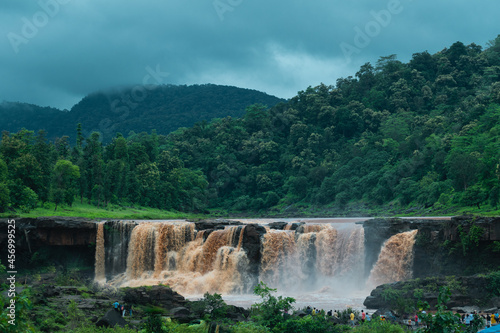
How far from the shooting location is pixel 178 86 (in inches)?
6673

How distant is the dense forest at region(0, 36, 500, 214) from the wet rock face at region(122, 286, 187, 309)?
1874 cm

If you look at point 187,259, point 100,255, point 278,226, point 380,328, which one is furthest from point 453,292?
point 100,255

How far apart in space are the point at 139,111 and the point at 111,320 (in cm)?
14104

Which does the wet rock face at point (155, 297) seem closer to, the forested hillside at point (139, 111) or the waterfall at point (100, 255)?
the waterfall at point (100, 255)

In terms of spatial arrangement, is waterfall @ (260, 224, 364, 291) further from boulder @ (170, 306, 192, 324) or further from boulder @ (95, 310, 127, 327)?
boulder @ (95, 310, 127, 327)

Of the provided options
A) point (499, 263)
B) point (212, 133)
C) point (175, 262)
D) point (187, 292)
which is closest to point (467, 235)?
point (499, 263)

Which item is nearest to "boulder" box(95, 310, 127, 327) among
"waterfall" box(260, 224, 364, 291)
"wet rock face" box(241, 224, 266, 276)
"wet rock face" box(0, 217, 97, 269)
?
"wet rock face" box(241, 224, 266, 276)

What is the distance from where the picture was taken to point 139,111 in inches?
6073

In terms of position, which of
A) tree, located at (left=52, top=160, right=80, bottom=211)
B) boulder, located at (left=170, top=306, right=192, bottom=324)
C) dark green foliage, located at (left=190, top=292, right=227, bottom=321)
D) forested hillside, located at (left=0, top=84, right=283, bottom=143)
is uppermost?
forested hillside, located at (left=0, top=84, right=283, bottom=143)

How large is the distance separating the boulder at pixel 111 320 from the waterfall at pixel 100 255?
17.4m

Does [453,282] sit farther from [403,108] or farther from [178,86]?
[178,86]

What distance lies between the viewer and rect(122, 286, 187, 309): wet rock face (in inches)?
909

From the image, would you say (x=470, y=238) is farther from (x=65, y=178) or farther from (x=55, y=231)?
(x=65, y=178)

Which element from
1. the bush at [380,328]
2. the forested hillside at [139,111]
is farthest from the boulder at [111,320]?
the forested hillside at [139,111]
